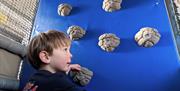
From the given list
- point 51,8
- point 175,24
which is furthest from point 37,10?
point 175,24

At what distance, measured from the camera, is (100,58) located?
3.60ft

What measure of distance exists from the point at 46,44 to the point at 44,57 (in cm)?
5

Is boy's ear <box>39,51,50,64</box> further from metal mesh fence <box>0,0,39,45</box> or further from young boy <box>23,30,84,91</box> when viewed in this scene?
metal mesh fence <box>0,0,39,45</box>

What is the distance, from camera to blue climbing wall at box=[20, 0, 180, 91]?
3.26ft

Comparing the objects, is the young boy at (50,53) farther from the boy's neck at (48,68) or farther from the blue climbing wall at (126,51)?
the blue climbing wall at (126,51)

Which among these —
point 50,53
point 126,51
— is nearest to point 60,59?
point 50,53

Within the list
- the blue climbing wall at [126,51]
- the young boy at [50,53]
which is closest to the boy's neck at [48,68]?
the young boy at [50,53]

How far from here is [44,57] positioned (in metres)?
1.02

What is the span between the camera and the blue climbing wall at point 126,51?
3.26 feet

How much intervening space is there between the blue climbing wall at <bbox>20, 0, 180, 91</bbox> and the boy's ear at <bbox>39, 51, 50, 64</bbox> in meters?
0.16

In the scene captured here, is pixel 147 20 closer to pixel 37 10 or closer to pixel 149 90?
pixel 149 90

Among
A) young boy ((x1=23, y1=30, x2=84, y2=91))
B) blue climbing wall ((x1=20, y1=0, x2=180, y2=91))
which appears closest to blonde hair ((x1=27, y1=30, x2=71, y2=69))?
young boy ((x1=23, y1=30, x2=84, y2=91))

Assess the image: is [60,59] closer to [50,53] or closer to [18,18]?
[50,53]

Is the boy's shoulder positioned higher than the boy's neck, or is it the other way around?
the boy's neck
